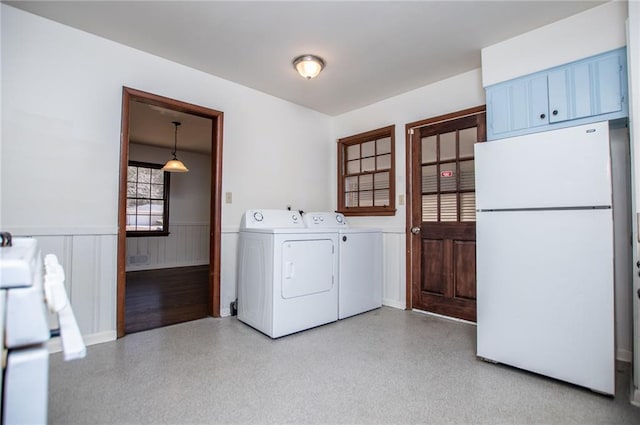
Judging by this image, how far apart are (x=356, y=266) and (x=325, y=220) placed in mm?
708

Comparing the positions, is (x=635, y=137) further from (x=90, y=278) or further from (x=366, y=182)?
(x=90, y=278)

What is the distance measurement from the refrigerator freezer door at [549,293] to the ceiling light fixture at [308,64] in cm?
188

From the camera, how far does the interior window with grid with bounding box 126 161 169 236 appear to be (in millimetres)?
5941

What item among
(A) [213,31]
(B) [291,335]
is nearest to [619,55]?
(A) [213,31]

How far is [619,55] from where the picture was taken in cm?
200

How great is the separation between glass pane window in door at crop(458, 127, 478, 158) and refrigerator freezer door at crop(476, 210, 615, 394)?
1.08m

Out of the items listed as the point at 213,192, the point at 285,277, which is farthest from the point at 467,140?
the point at 213,192

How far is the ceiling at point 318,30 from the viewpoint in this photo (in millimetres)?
2141

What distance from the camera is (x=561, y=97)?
7.25 feet

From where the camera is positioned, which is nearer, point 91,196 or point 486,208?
point 486,208

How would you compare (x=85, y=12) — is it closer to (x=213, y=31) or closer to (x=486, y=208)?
(x=213, y=31)

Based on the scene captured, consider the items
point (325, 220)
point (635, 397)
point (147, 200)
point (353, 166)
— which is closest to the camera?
point (635, 397)

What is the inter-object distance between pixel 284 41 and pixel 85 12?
4.65 ft

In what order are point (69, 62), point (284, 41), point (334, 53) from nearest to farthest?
1. point (69, 62)
2. point (284, 41)
3. point (334, 53)
